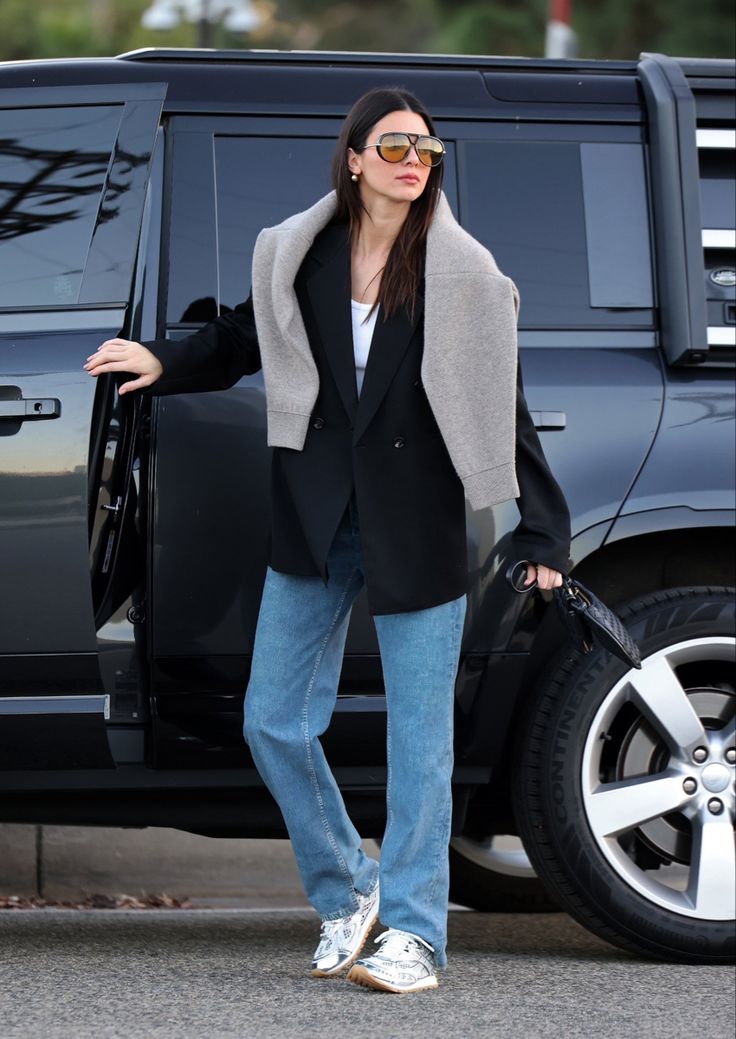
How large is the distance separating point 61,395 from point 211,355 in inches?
12.7

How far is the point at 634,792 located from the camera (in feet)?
11.8

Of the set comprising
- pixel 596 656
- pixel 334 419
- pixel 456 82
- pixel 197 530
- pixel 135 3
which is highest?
pixel 135 3

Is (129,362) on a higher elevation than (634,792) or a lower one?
higher

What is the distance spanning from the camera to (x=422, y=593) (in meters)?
3.24

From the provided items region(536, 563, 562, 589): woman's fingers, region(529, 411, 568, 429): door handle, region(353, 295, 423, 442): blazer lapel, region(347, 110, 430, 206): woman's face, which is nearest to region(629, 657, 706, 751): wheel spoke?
region(536, 563, 562, 589): woman's fingers

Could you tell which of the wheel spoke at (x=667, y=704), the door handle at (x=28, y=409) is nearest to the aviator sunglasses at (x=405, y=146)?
the door handle at (x=28, y=409)

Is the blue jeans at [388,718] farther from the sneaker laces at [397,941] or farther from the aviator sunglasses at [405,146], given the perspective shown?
the aviator sunglasses at [405,146]

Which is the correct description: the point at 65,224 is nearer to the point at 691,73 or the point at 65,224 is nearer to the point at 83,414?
the point at 83,414

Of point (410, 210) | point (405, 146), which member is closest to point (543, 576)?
point (410, 210)

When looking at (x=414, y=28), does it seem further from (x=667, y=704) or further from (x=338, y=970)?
(x=338, y=970)

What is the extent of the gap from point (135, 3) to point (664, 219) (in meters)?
37.0

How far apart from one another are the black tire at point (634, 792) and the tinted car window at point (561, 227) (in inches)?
27.8

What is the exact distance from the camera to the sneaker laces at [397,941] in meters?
3.30

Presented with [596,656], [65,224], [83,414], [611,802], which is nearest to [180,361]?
[83,414]
